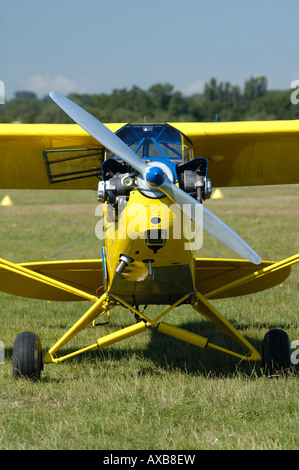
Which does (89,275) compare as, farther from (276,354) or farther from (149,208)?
(149,208)

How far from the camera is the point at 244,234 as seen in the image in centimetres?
1817

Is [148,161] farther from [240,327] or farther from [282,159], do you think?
[240,327]

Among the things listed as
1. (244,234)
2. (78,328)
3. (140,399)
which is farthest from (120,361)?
(244,234)

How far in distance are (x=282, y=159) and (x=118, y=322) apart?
3.19 metres

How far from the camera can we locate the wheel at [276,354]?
19.9ft

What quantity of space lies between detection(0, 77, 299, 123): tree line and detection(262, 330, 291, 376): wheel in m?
57.9

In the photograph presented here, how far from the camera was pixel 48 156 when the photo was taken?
291 inches

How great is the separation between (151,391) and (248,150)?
330 cm

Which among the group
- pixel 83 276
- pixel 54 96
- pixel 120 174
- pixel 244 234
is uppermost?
pixel 54 96

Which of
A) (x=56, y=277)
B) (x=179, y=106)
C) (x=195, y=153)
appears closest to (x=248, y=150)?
(x=195, y=153)

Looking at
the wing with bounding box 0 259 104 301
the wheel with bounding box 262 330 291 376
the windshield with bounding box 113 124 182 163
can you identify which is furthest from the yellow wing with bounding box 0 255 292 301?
the windshield with bounding box 113 124 182 163

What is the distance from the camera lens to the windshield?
5796 millimetres

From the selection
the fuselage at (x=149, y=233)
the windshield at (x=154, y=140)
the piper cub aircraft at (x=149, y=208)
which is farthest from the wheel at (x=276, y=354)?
the windshield at (x=154, y=140)

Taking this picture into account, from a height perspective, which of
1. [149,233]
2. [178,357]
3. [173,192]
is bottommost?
[178,357]
